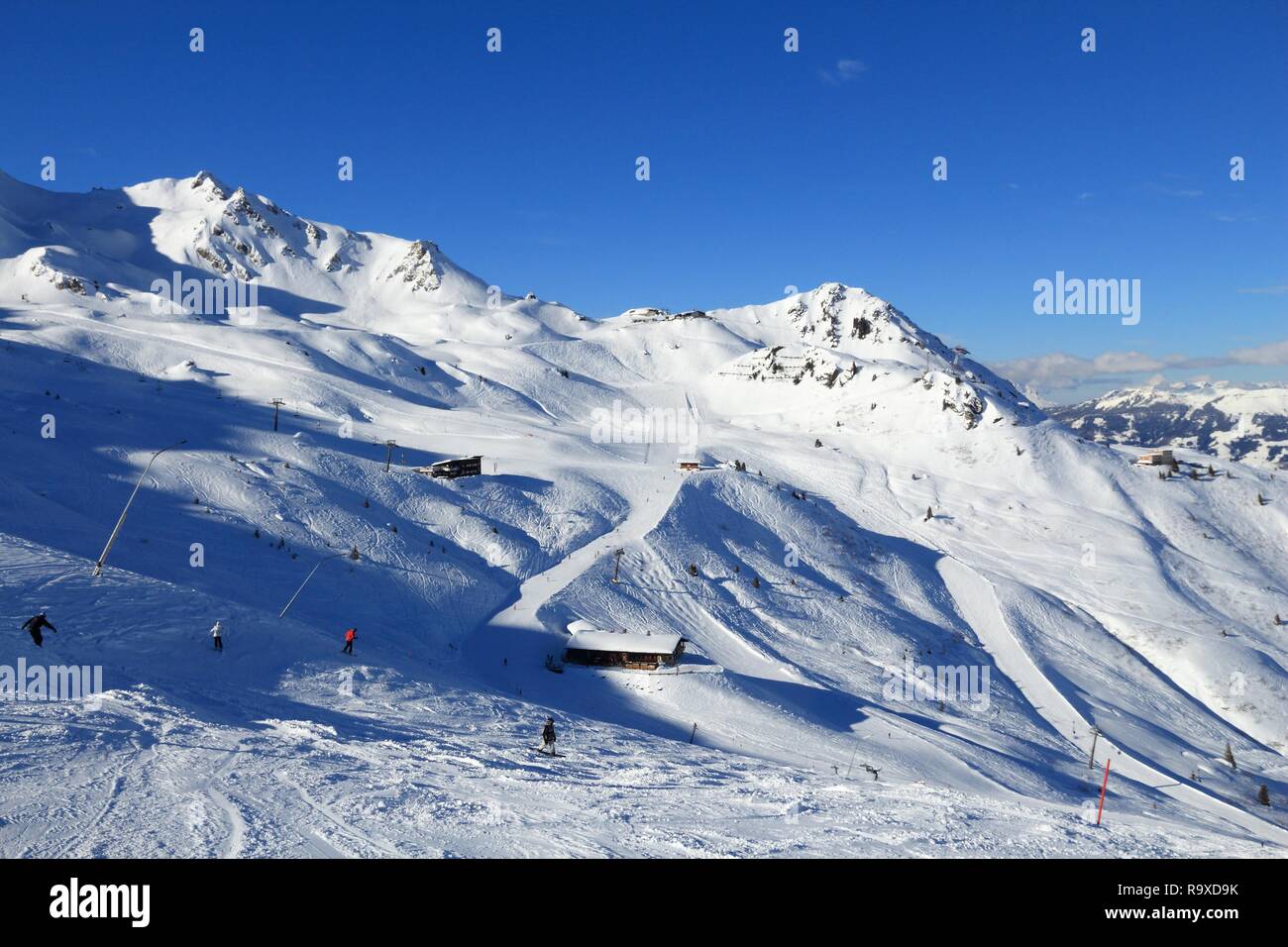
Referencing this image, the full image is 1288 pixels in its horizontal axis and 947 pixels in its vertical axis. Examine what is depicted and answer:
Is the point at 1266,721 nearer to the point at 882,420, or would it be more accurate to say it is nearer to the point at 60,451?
the point at 882,420

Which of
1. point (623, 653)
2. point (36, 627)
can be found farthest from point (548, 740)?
point (623, 653)

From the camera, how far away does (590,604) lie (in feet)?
158

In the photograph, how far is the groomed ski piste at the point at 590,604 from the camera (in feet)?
51.0

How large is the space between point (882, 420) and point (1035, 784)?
79556mm

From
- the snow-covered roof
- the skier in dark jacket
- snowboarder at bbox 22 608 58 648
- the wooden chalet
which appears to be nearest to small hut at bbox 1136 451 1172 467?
the snow-covered roof

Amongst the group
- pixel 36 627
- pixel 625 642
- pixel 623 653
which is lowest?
pixel 623 653

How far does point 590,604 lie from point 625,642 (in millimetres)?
7223

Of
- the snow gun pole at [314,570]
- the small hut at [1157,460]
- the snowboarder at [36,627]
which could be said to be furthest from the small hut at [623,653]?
the small hut at [1157,460]

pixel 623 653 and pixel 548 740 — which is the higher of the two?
pixel 548 740

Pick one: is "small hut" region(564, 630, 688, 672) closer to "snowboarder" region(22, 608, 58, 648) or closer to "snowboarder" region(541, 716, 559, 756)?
"snowboarder" region(541, 716, 559, 756)

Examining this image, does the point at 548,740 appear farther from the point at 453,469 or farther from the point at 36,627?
the point at 453,469

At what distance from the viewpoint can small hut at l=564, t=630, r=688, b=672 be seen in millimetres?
40812

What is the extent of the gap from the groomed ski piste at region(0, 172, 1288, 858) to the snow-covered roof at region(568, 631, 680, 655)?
1572 millimetres

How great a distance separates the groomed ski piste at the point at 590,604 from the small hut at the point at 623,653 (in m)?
1.23
